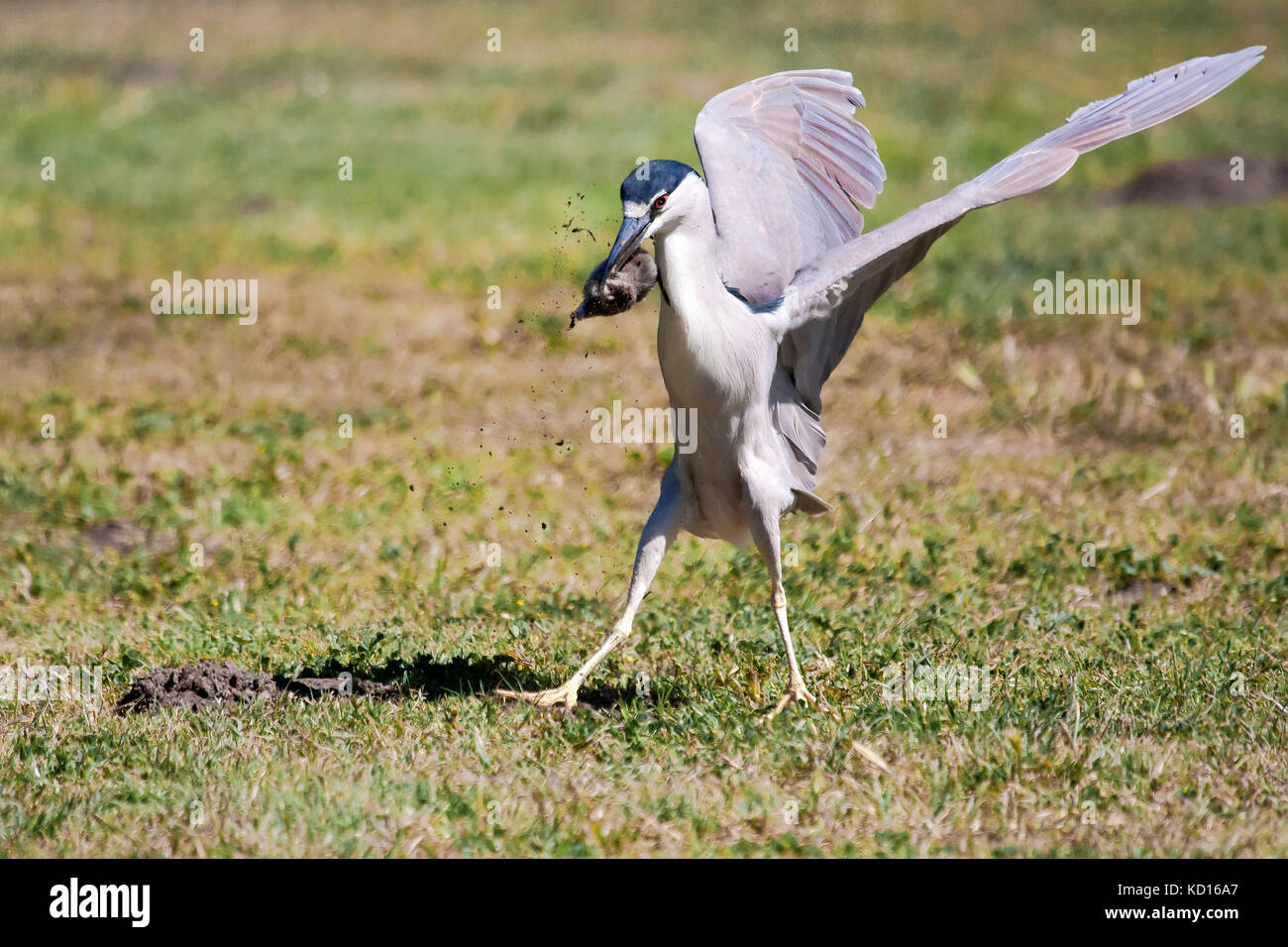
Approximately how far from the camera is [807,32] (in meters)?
22.8

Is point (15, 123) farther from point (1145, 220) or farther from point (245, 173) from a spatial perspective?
point (1145, 220)

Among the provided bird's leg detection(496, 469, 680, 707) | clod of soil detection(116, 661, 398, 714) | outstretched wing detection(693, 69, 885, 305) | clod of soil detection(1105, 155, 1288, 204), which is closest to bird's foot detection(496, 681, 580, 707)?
bird's leg detection(496, 469, 680, 707)

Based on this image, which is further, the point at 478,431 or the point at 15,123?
the point at 15,123

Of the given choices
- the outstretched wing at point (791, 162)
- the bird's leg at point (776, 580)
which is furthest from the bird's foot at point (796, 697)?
the outstretched wing at point (791, 162)

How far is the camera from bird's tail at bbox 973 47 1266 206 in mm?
5141

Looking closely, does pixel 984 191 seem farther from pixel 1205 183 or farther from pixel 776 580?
pixel 1205 183

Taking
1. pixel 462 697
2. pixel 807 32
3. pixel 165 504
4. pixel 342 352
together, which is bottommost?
pixel 462 697

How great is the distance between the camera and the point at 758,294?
5254mm

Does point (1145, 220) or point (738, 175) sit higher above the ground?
point (1145, 220)

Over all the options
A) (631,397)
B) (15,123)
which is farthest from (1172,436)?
(15,123)

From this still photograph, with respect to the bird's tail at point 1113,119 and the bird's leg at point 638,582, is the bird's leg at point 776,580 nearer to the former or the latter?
the bird's leg at point 638,582

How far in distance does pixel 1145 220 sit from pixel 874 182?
25.5ft

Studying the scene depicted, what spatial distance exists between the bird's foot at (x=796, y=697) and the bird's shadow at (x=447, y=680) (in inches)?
18.6

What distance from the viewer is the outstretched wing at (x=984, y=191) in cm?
498
